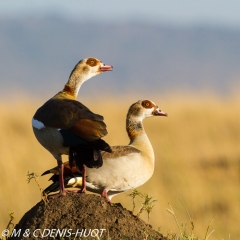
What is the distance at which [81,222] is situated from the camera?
6637 millimetres

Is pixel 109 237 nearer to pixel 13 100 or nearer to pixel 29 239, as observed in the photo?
pixel 29 239

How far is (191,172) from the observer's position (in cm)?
1465

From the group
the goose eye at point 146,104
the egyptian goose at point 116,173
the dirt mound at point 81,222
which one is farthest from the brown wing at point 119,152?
the dirt mound at point 81,222

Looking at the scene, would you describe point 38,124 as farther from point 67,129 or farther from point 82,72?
point 82,72

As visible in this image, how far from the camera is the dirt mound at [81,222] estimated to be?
657cm

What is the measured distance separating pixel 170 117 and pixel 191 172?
3.74 meters

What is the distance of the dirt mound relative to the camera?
6.57m

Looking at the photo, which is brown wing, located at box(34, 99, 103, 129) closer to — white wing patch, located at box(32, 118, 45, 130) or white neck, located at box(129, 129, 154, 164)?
white wing patch, located at box(32, 118, 45, 130)

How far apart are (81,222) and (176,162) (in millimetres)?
8340

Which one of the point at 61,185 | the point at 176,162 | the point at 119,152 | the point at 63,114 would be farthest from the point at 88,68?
the point at 176,162

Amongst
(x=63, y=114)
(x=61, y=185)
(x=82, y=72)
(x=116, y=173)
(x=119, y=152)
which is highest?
(x=82, y=72)

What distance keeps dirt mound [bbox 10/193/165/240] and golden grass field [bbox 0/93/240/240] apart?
4.98 m

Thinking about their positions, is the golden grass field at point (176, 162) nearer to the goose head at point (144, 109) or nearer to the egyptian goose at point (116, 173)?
the goose head at point (144, 109)

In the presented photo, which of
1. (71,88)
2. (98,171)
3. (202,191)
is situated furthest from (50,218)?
(202,191)
